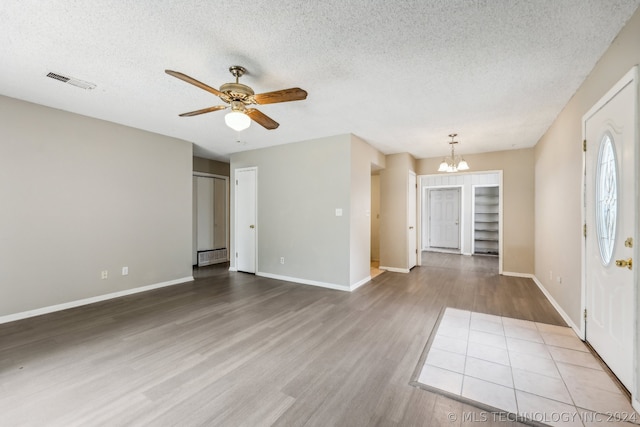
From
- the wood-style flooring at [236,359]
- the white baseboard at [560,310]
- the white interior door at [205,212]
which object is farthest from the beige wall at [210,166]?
the white baseboard at [560,310]

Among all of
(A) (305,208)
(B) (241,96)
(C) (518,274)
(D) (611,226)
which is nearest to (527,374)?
(D) (611,226)

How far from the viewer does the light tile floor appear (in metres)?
1.70

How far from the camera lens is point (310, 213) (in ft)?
15.6

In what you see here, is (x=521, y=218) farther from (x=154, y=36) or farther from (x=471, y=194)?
(x=154, y=36)

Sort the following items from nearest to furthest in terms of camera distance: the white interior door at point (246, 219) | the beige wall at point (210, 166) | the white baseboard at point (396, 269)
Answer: the white interior door at point (246, 219) < the white baseboard at point (396, 269) < the beige wall at point (210, 166)

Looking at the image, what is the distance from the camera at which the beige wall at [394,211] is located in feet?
18.8

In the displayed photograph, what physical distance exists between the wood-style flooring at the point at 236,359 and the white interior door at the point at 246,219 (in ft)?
4.57

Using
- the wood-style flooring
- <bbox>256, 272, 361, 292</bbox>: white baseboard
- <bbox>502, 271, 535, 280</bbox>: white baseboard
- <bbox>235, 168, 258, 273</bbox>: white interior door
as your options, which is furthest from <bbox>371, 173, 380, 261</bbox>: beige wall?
<bbox>235, 168, 258, 273</bbox>: white interior door

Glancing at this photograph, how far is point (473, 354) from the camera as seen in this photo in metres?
2.40

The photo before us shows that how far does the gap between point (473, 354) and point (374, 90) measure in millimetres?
2743

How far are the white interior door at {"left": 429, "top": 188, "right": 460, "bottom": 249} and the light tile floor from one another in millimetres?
5678

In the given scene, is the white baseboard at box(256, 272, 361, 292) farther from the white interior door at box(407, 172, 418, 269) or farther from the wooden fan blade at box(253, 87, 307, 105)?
the wooden fan blade at box(253, 87, 307, 105)

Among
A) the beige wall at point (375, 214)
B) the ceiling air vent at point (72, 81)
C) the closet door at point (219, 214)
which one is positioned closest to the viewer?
the ceiling air vent at point (72, 81)

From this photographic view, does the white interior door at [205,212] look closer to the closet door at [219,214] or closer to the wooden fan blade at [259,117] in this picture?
the closet door at [219,214]
